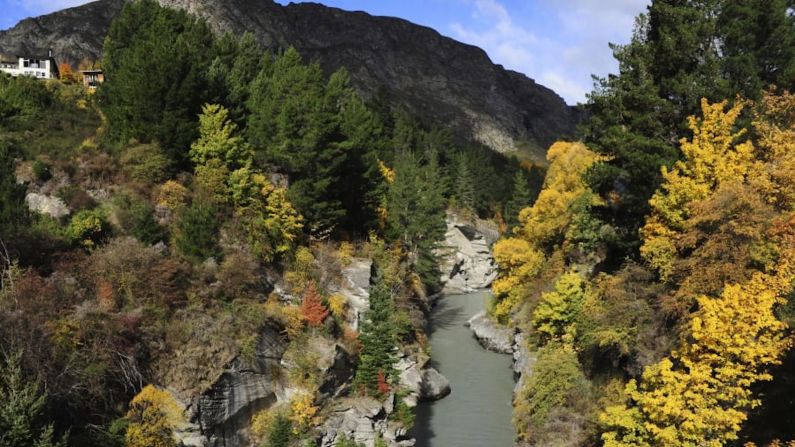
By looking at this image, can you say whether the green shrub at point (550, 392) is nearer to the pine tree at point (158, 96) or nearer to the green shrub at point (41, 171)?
the pine tree at point (158, 96)

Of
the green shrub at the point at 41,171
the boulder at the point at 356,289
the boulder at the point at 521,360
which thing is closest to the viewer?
the green shrub at the point at 41,171

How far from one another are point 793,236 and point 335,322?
23471 mm

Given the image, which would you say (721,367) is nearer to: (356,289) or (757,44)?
(757,44)

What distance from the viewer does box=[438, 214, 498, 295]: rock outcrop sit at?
3139 inches

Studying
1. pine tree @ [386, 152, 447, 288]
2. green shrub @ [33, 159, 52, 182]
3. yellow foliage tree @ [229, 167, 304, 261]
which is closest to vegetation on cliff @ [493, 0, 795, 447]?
yellow foliage tree @ [229, 167, 304, 261]

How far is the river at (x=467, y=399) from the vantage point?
1331 inches

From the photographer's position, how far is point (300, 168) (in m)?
40.5

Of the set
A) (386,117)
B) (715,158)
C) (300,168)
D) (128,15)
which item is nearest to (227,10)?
(386,117)

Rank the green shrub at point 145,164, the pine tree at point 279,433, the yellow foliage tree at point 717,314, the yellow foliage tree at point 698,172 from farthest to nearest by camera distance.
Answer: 1. the green shrub at point 145,164
2. the pine tree at point 279,433
3. the yellow foliage tree at point 698,172
4. the yellow foliage tree at point 717,314

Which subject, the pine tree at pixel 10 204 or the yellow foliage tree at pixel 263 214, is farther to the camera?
the yellow foliage tree at pixel 263 214

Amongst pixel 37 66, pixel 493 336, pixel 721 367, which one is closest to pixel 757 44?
pixel 721 367

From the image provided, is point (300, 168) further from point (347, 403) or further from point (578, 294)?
point (578, 294)

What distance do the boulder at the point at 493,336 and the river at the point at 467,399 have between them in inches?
25.8

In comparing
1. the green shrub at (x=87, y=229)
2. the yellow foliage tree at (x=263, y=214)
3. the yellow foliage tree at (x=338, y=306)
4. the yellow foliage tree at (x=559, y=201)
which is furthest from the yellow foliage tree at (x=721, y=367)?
the green shrub at (x=87, y=229)
